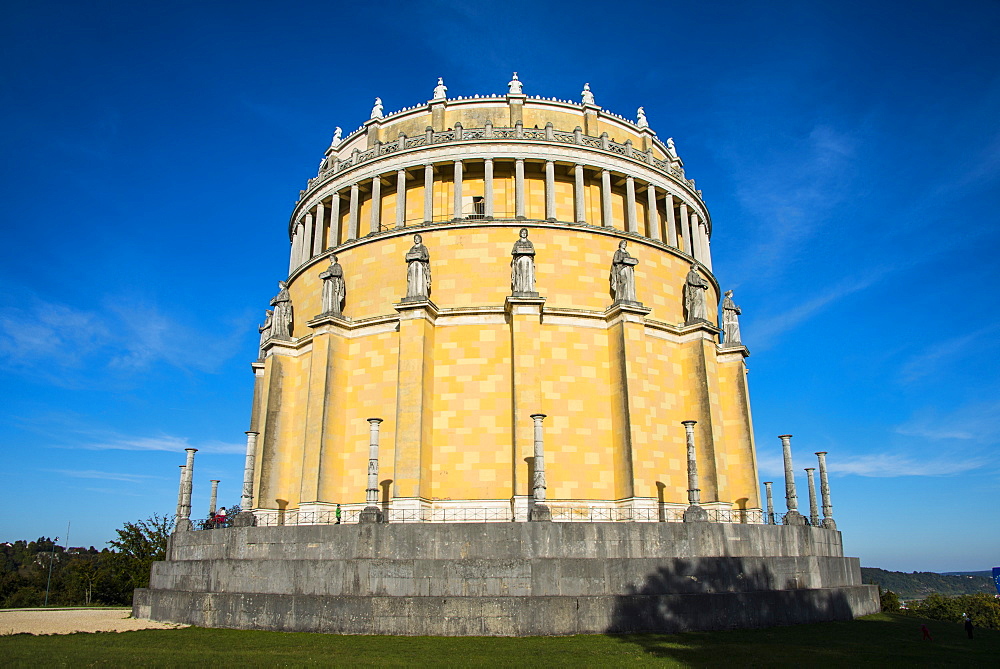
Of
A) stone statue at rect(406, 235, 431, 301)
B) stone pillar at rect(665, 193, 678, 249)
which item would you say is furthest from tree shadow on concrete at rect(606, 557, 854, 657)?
stone pillar at rect(665, 193, 678, 249)

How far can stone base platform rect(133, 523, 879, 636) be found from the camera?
739 inches

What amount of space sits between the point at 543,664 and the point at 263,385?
26.9 metres

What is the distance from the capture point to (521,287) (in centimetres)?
2916

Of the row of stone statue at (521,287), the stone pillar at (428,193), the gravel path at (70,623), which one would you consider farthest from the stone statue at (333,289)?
the gravel path at (70,623)

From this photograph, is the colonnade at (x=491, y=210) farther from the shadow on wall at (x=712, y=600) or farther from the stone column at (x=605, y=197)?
the shadow on wall at (x=712, y=600)

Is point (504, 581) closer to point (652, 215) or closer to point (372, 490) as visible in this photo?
point (372, 490)

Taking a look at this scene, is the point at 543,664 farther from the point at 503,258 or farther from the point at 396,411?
the point at 503,258

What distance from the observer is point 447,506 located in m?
27.2

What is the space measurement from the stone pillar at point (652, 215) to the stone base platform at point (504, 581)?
1676 cm

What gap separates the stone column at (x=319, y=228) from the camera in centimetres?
3669

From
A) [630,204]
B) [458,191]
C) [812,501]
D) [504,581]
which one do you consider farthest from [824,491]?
[458,191]

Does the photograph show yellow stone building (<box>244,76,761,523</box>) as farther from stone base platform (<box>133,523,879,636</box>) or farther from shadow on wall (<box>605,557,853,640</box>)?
shadow on wall (<box>605,557,853,640</box>)

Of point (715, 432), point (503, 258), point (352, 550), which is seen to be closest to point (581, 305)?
point (503, 258)

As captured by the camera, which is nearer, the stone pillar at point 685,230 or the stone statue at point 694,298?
the stone statue at point 694,298
